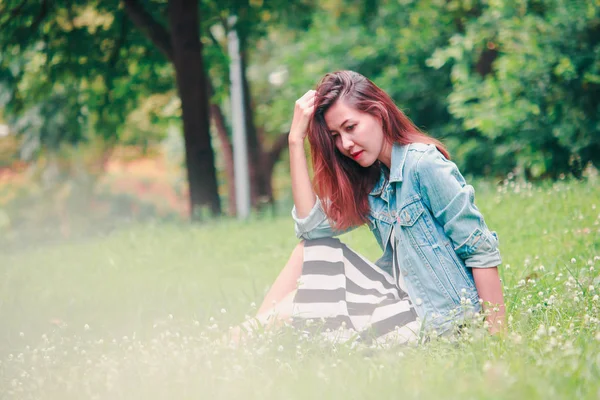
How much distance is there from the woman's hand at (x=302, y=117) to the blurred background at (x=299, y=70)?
4.31 m

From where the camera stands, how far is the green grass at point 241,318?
2.59 meters

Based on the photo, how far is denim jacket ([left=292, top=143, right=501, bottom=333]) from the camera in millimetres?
3301

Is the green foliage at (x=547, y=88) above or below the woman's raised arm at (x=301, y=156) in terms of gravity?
above

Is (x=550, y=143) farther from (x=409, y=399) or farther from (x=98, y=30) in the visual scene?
(x=409, y=399)

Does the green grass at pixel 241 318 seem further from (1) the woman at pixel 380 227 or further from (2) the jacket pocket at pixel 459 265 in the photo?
(2) the jacket pocket at pixel 459 265

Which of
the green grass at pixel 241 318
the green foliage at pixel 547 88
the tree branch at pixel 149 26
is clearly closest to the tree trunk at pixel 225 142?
the tree branch at pixel 149 26

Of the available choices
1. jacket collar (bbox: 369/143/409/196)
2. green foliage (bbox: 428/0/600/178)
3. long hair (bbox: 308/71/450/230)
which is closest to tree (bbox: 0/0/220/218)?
green foliage (bbox: 428/0/600/178)

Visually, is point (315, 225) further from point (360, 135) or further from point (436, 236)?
point (436, 236)

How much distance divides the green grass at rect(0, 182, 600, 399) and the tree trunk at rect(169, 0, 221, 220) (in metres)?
2.27

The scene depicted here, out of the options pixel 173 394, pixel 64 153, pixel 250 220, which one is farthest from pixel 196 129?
pixel 64 153

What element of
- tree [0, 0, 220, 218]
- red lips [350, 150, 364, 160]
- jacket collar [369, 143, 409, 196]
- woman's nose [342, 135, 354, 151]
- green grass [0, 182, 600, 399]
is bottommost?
green grass [0, 182, 600, 399]

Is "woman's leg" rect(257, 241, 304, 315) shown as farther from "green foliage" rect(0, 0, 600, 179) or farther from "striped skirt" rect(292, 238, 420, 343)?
"green foliage" rect(0, 0, 600, 179)

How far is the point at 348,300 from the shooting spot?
357cm

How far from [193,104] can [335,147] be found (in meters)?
6.88
